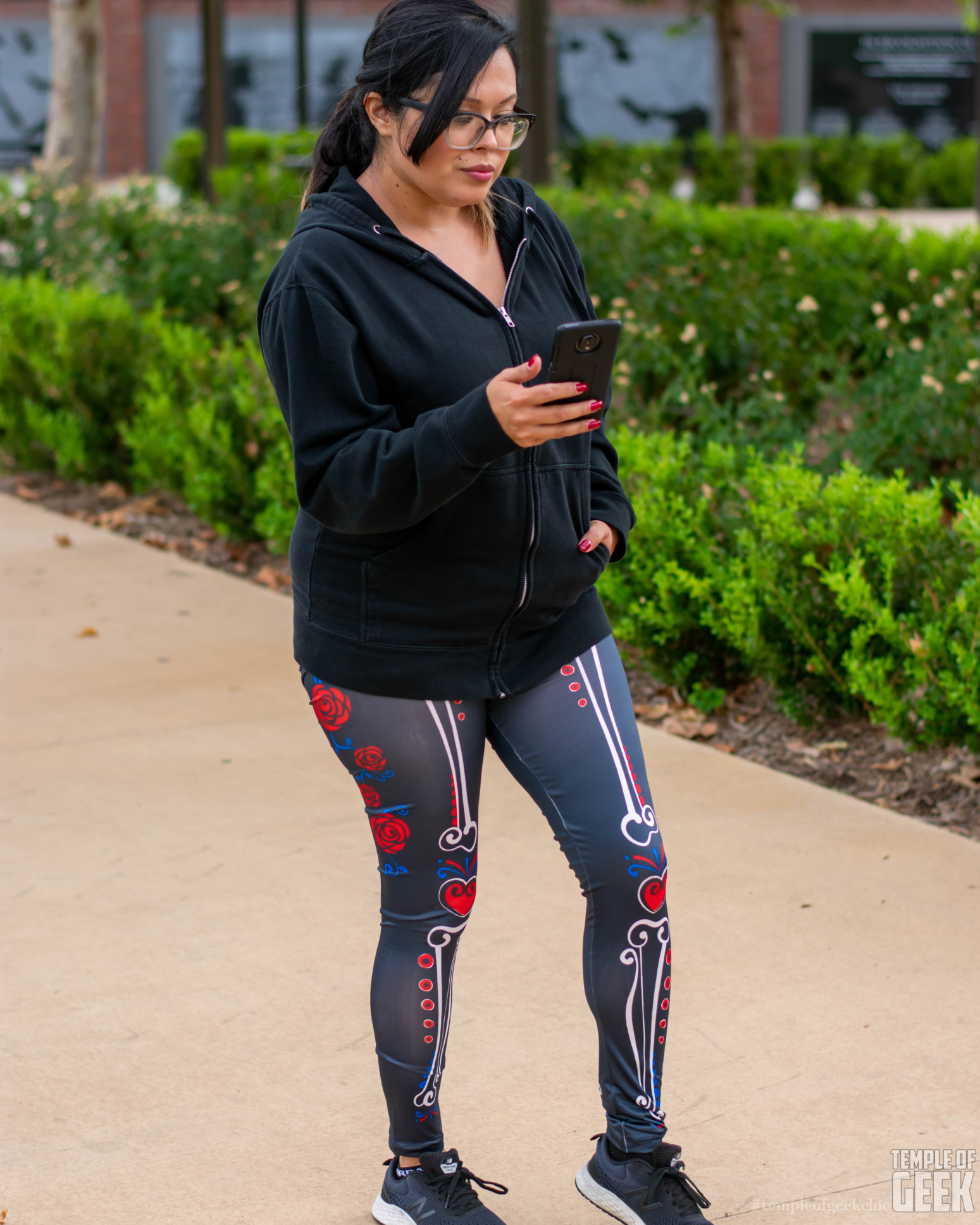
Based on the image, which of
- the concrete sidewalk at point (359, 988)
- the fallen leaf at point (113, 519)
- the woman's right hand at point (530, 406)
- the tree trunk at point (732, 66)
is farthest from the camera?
the tree trunk at point (732, 66)

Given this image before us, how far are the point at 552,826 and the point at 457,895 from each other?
19 cm

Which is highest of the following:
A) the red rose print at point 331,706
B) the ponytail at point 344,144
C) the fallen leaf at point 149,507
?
the ponytail at point 344,144

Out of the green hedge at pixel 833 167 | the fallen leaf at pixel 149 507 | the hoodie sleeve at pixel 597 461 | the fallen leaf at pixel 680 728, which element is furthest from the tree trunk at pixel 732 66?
the hoodie sleeve at pixel 597 461

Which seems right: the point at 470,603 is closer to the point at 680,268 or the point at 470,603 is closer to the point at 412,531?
the point at 412,531

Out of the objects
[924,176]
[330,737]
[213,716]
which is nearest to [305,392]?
[330,737]

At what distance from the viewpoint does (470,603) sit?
2.39 meters

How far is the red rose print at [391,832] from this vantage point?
2.45m

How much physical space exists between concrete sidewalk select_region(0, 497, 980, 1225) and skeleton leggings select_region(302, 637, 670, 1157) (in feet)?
1.25

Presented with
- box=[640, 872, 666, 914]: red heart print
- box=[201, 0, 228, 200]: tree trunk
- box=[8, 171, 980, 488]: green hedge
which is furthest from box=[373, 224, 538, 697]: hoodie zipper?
box=[201, 0, 228, 200]: tree trunk

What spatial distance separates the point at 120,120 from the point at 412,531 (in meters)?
37.8

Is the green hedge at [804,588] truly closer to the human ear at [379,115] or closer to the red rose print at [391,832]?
the red rose print at [391,832]

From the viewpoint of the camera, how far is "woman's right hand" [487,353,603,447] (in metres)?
2.12

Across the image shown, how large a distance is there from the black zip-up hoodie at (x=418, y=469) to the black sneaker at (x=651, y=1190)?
30.9 inches

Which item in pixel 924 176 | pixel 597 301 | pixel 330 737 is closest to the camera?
pixel 330 737
